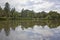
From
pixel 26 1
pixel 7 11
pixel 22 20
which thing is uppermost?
pixel 26 1

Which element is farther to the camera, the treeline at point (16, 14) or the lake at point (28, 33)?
the treeline at point (16, 14)

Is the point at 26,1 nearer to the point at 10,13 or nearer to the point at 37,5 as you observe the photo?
the point at 37,5

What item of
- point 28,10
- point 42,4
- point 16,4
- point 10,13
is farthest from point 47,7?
point 10,13

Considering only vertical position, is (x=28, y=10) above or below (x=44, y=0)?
below

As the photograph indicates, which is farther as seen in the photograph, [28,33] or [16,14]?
[16,14]

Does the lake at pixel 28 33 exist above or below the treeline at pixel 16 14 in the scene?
below

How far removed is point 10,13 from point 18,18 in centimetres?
99

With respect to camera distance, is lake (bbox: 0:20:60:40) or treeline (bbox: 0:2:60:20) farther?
treeline (bbox: 0:2:60:20)

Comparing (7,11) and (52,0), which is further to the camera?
(7,11)

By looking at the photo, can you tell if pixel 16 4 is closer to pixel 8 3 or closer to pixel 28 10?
pixel 8 3

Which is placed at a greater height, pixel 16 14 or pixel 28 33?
pixel 16 14

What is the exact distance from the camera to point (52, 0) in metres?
12.8

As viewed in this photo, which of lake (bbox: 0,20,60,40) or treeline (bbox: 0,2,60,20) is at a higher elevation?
treeline (bbox: 0,2,60,20)

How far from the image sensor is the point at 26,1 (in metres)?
12.5
